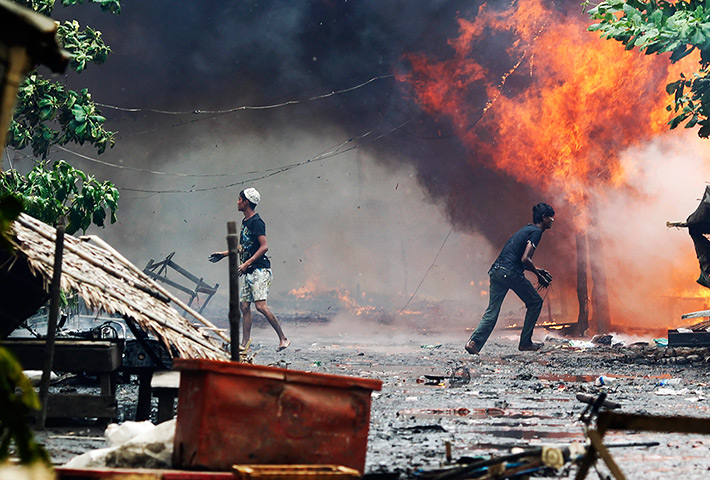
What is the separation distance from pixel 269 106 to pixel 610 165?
38.8ft

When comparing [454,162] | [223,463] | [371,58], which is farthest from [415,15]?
[223,463]

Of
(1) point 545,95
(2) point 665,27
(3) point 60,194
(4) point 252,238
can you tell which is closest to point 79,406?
(3) point 60,194

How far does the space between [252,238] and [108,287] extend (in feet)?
19.3

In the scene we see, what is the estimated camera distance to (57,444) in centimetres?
477

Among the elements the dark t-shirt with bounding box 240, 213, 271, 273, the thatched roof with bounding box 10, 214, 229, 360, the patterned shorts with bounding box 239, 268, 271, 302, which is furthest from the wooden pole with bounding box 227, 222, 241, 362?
the patterned shorts with bounding box 239, 268, 271, 302

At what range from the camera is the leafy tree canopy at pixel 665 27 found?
9773 mm

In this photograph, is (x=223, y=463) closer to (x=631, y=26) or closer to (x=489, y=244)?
(x=631, y=26)

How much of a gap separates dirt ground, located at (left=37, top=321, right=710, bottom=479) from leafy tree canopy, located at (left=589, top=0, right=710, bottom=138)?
14.0 feet

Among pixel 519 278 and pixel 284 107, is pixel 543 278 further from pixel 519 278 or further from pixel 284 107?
pixel 284 107

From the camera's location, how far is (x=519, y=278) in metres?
12.1

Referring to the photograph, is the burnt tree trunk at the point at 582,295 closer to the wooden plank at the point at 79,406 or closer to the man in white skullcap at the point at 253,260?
the man in white skullcap at the point at 253,260

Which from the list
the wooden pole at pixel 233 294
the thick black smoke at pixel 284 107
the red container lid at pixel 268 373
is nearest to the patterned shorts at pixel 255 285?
the wooden pole at pixel 233 294

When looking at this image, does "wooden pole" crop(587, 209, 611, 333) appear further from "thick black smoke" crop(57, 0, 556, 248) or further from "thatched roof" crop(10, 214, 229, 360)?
"thatched roof" crop(10, 214, 229, 360)

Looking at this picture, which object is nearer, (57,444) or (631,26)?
(57,444)
